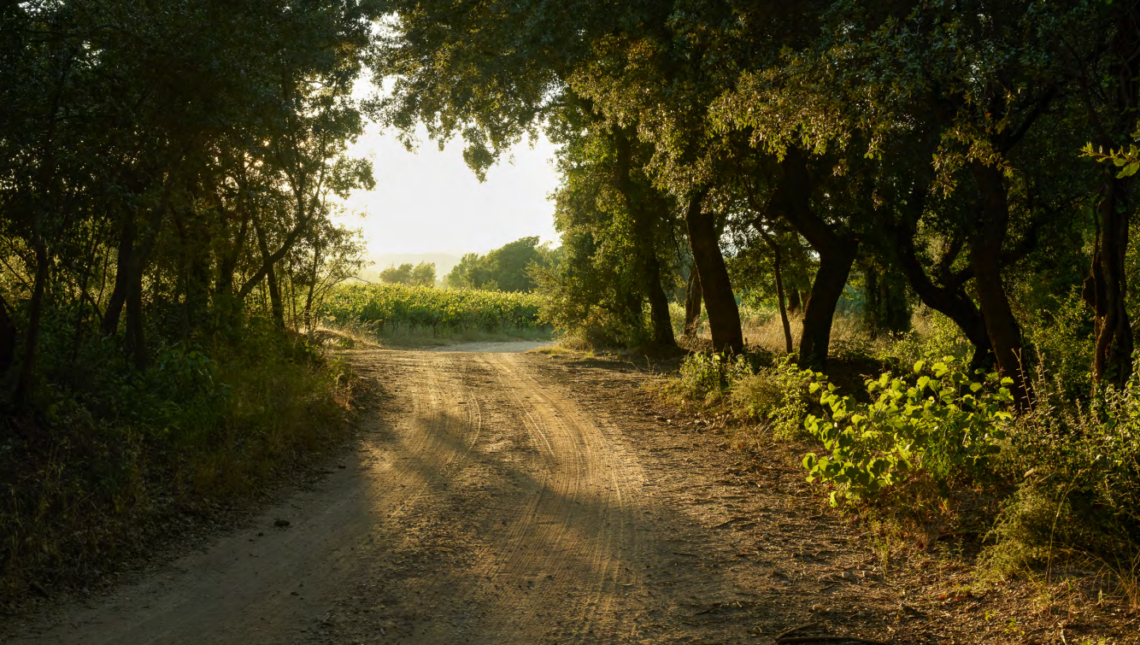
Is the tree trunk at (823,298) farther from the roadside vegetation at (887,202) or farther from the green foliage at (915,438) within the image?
the green foliage at (915,438)

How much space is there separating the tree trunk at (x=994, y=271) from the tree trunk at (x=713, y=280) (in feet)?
21.2

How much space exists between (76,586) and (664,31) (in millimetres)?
9714

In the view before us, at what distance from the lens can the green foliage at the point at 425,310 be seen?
34062 millimetres

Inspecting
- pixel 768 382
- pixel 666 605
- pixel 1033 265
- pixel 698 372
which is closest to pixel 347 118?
pixel 698 372

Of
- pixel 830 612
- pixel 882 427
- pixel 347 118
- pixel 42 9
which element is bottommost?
pixel 830 612

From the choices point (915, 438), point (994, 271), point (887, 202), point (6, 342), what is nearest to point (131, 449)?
point (6, 342)

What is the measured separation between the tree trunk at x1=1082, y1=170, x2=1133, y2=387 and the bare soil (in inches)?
108

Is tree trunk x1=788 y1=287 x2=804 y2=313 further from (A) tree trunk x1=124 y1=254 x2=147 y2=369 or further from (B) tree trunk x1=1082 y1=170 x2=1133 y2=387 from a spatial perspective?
(A) tree trunk x1=124 y1=254 x2=147 y2=369

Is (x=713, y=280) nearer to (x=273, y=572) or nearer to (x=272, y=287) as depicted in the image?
(x=272, y=287)

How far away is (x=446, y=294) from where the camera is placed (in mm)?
41875

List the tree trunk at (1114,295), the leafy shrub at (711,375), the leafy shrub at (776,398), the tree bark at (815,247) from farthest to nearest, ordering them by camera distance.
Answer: the tree bark at (815,247), the leafy shrub at (711,375), the leafy shrub at (776,398), the tree trunk at (1114,295)

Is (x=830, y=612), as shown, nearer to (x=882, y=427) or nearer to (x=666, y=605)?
(x=666, y=605)

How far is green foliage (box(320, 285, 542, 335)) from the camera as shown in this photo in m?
34.1

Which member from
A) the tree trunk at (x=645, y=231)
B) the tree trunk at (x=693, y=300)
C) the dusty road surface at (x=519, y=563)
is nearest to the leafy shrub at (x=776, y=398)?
the dusty road surface at (x=519, y=563)
